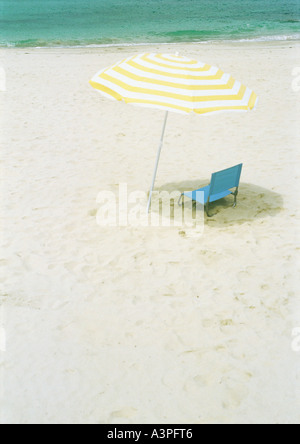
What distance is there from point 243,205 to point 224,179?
0.70 metres

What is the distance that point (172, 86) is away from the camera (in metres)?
4.42

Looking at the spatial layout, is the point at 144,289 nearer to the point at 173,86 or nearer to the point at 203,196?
the point at 203,196

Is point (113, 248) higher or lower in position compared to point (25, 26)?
lower

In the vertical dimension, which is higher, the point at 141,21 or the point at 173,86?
the point at 141,21

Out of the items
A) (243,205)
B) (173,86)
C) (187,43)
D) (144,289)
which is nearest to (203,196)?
(243,205)

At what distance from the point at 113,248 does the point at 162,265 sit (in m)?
0.70

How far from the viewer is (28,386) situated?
3.19 metres

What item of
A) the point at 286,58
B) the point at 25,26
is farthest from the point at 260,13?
the point at 286,58

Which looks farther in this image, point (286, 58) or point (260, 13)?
point (260, 13)

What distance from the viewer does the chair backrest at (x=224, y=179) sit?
17.1ft

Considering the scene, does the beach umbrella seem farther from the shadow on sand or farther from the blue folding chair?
the shadow on sand

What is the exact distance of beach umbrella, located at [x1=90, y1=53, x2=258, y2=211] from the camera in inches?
168
